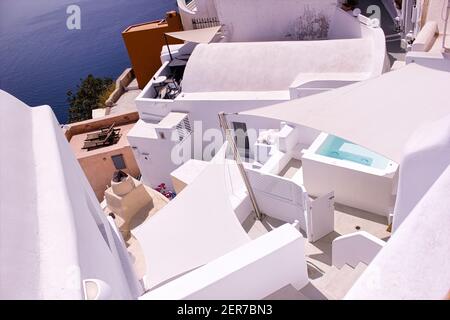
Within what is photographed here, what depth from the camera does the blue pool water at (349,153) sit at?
1261cm

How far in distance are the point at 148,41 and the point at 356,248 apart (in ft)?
86.6

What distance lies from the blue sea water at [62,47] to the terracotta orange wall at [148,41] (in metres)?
42.4

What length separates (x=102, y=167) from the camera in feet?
81.9

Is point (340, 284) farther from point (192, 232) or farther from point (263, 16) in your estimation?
point (263, 16)

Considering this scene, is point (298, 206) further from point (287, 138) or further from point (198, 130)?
point (198, 130)

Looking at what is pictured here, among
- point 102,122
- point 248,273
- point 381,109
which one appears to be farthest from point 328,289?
point 102,122

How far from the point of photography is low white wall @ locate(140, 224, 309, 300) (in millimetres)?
5527

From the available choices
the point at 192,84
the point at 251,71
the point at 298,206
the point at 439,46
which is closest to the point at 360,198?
the point at 298,206

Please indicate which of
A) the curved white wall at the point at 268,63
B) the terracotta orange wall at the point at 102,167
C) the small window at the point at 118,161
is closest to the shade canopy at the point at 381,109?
the curved white wall at the point at 268,63

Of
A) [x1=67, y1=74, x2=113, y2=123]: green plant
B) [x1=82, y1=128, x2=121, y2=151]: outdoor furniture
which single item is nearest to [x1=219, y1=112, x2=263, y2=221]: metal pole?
[x1=82, y1=128, x2=121, y2=151]: outdoor furniture

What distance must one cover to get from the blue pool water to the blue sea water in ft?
211

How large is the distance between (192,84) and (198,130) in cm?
262

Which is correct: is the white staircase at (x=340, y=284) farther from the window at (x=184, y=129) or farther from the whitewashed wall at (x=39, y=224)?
the window at (x=184, y=129)
